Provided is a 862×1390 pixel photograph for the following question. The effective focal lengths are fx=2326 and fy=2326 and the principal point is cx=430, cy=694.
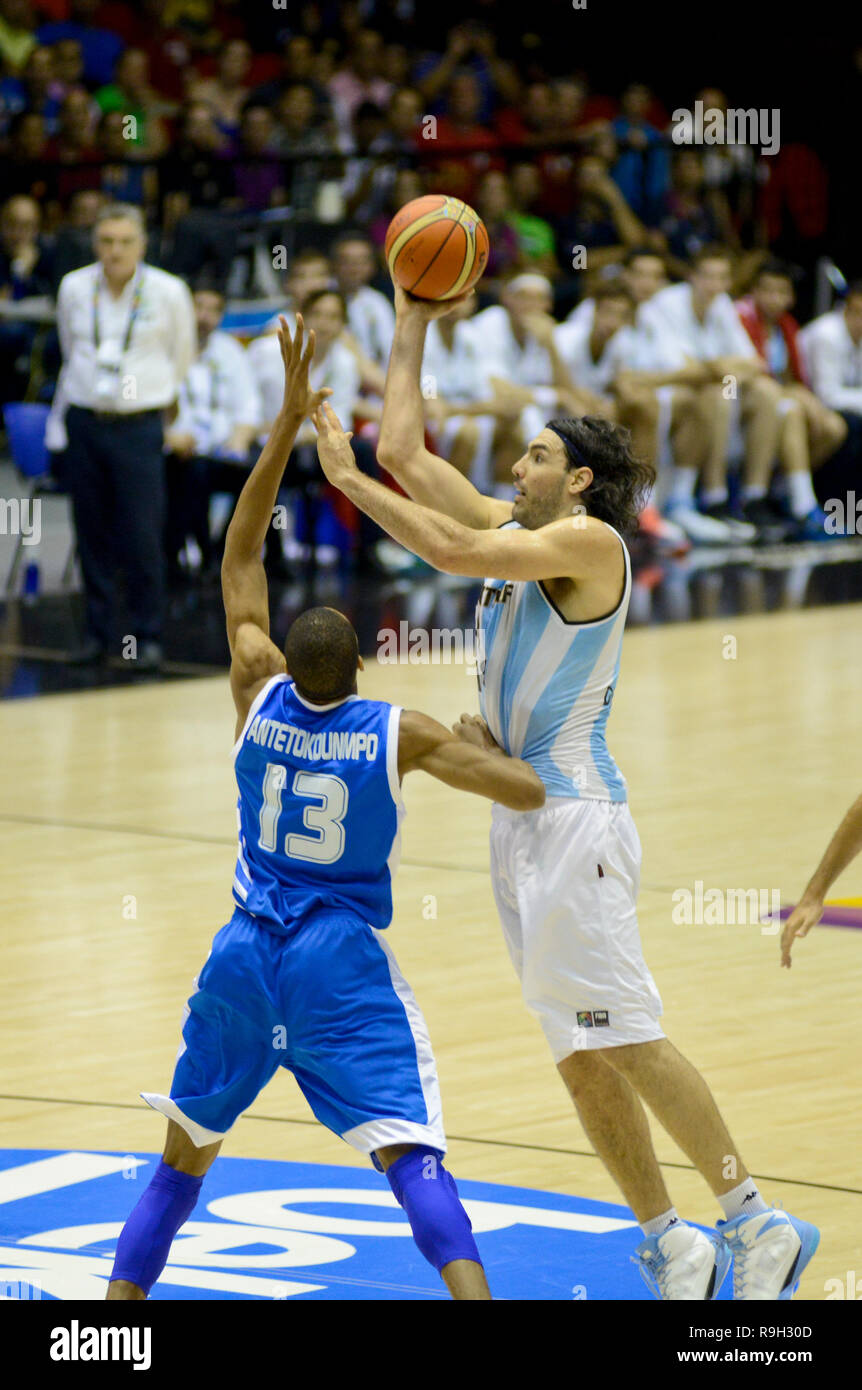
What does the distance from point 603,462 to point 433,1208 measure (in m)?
1.64

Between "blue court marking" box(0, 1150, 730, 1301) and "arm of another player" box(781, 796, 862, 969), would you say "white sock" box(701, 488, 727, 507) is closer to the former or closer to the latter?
"blue court marking" box(0, 1150, 730, 1301)

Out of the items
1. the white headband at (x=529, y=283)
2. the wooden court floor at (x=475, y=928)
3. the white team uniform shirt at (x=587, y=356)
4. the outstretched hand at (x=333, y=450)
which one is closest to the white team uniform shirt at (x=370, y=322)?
the white headband at (x=529, y=283)

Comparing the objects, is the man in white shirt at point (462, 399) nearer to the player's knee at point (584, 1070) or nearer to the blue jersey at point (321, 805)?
the player's knee at point (584, 1070)

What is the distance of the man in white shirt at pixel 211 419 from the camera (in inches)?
588

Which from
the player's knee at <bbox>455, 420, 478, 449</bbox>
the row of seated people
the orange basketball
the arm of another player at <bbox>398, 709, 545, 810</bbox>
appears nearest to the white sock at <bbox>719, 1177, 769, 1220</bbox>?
the arm of another player at <bbox>398, 709, 545, 810</bbox>

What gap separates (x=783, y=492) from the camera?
60.7ft

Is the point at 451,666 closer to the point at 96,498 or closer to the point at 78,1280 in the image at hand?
the point at 96,498

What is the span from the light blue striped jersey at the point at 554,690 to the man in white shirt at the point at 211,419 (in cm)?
1019

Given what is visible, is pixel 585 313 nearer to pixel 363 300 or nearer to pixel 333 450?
pixel 363 300

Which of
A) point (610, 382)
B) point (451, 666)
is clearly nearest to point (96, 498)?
point (451, 666)

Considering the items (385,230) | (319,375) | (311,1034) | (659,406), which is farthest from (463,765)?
(385,230)

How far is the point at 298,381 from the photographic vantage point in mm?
4805

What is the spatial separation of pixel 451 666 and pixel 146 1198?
890cm

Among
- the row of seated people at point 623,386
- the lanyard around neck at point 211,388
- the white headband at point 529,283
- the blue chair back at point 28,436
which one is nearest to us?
the blue chair back at point 28,436
